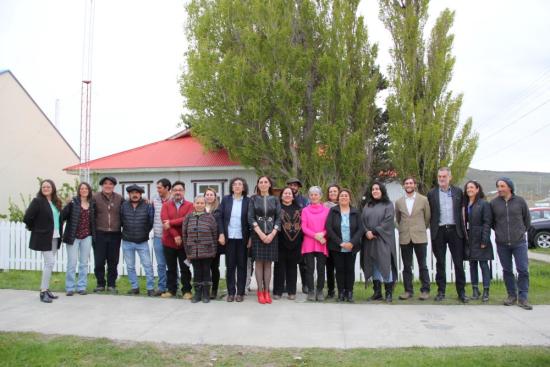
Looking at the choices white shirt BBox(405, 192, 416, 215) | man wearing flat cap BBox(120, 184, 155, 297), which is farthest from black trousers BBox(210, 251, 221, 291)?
white shirt BBox(405, 192, 416, 215)

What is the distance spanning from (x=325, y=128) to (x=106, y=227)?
8723 millimetres

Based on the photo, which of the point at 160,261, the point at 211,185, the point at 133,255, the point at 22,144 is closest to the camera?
the point at 160,261

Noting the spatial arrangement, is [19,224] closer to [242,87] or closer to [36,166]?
[242,87]

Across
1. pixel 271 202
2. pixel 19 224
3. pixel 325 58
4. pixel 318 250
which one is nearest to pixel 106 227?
pixel 271 202

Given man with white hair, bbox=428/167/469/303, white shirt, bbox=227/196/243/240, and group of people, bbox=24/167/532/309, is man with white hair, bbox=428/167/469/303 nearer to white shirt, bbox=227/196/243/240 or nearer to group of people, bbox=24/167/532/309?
group of people, bbox=24/167/532/309

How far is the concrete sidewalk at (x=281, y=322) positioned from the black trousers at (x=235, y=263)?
1.08 feet

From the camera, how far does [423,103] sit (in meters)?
16.2

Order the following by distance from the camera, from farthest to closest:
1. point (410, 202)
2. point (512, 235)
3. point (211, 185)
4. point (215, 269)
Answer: point (211, 185) < point (215, 269) < point (410, 202) < point (512, 235)

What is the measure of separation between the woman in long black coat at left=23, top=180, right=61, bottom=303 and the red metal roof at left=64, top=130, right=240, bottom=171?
11363mm

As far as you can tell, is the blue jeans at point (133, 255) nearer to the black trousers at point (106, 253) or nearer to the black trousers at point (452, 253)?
the black trousers at point (106, 253)

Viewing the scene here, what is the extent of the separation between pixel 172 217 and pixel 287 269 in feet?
6.47

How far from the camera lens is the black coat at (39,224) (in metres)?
7.30

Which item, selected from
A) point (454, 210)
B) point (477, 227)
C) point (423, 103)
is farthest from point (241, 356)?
point (423, 103)

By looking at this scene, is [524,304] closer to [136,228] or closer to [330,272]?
[330,272]
